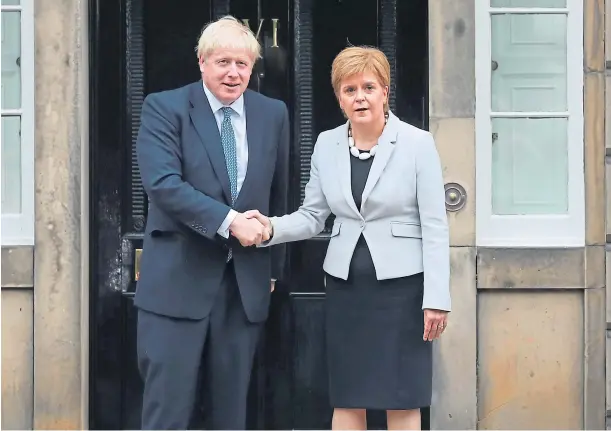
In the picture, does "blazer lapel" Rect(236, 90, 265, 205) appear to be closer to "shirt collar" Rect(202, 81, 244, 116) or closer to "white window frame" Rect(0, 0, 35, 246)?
"shirt collar" Rect(202, 81, 244, 116)

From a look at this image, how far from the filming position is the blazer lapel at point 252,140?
4309mm

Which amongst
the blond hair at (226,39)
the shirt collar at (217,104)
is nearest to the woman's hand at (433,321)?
the shirt collar at (217,104)

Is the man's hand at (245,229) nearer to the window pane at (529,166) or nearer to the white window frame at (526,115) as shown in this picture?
the white window frame at (526,115)

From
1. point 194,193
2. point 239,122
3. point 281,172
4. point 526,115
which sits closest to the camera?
point 194,193

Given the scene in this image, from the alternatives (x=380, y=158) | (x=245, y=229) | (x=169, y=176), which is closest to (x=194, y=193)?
(x=169, y=176)

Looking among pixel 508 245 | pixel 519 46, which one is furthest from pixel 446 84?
pixel 508 245

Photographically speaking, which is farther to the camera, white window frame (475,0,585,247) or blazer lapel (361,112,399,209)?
white window frame (475,0,585,247)

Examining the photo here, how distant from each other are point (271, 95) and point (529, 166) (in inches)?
55.3

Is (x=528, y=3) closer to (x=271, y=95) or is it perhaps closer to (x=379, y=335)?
(x=271, y=95)

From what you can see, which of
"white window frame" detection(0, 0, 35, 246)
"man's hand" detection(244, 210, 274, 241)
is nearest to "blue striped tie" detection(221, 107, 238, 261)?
"man's hand" detection(244, 210, 274, 241)

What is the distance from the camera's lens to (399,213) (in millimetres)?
4273

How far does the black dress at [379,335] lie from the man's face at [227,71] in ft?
1.83

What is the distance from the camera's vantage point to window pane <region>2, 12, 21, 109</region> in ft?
18.4

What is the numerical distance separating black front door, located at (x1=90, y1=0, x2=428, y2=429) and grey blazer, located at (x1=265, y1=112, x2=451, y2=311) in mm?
1313
